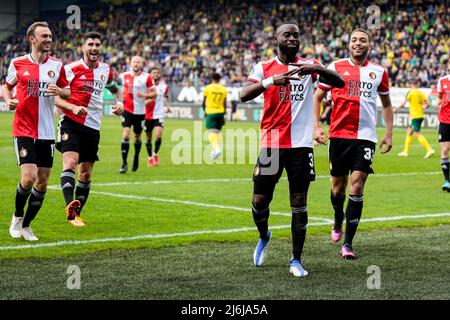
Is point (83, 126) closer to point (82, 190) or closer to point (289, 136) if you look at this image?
point (82, 190)

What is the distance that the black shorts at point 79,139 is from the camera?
11.0 metres

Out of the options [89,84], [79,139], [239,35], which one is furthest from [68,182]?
[239,35]

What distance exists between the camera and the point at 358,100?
30.8 feet

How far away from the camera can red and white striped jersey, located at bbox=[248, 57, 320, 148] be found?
7895 mm

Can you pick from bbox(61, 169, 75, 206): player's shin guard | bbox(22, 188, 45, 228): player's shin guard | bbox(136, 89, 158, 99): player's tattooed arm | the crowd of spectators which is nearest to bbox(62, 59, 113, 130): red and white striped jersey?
bbox(61, 169, 75, 206): player's shin guard

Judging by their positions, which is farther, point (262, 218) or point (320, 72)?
point (262, 218)

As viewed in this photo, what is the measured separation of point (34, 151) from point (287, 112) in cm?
323

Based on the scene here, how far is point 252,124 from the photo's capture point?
1565 inches

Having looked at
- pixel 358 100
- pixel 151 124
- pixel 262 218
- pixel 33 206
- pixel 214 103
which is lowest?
pixel 33 206

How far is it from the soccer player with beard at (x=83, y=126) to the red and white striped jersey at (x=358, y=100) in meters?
3.27

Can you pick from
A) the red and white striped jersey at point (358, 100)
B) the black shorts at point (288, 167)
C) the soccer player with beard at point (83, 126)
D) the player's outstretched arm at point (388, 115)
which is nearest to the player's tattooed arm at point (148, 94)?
the soccer player with beard at point (83, 126)

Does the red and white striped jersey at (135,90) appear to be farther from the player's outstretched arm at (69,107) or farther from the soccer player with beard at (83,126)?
the player's outstretched arm at (69,107)

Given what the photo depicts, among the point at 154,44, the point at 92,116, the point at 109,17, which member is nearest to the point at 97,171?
the point at 92,116
